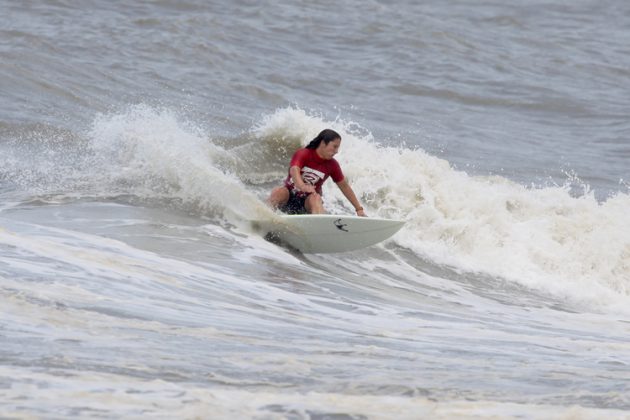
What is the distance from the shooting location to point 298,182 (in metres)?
10.3

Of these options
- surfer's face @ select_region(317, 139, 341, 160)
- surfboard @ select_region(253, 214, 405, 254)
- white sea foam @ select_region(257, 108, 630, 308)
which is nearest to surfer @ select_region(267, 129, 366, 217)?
surfer's face @ select_region(317, 139, 341, 160)

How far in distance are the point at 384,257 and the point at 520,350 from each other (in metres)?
4.48

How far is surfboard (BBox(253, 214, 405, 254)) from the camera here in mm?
10203

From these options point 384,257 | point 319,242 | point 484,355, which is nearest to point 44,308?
point 484,355

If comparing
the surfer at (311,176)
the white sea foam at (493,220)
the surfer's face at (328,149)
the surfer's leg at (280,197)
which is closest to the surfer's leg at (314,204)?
the surfer at (311,176)

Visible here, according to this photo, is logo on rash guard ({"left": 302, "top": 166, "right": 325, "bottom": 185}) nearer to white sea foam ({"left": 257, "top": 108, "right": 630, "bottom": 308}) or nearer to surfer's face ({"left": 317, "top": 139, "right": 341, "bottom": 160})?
surfer's face ({"left": 317, "top": 139, "right": 341, "bottom": 160})

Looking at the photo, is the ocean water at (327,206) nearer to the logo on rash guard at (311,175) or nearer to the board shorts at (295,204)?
the board shorts at (295,204)

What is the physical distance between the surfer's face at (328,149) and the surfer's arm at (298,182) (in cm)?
27

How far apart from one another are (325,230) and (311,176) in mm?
671

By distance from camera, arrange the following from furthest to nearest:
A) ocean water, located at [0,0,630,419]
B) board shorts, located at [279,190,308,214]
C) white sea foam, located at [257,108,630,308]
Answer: white sea foam, located at [257,108,630,308]
board shorts, located at [279,190,308,214]
ocean water, located at [0,0,630,419]

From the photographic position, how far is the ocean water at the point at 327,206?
5703 millimetres

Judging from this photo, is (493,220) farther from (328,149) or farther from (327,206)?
(328,149)

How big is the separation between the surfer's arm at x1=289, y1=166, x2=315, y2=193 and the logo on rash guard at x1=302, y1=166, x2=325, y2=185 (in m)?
0.15

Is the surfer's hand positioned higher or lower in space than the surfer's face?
lower
